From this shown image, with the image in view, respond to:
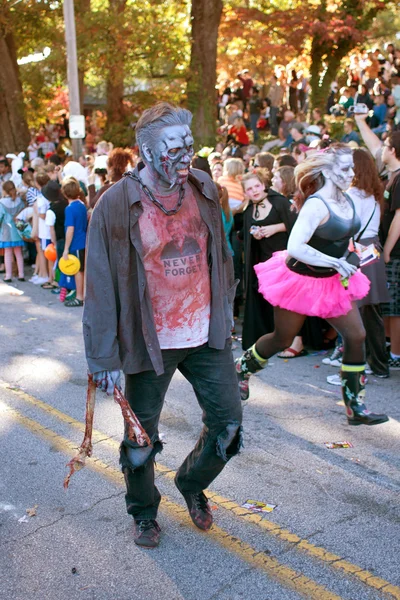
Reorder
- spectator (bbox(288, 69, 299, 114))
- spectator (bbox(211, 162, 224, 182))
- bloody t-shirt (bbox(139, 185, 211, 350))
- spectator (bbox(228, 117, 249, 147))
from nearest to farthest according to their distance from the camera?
Answer: bloody t-shirt (bbox(139, 185, 211, 350)), spectator (bbox(211, 162, 224, 182)), spectator (bbox(228, 117, 249, 147)), spectator (bbox(288, 69, 299, 114))

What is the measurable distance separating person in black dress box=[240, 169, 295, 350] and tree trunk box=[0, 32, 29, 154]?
50.3ft

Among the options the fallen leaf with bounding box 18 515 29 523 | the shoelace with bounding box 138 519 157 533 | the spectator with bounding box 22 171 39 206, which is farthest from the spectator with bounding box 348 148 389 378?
the spectator with bounding box 22 171 39 206

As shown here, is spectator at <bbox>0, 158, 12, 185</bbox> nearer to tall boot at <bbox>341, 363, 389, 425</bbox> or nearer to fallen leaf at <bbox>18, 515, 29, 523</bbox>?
tall boot at <bbox>341, 363, 389, 425</bbox>

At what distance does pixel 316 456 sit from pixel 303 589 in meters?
1.63

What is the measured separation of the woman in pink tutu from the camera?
4973 mm

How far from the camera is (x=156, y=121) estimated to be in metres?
3.53

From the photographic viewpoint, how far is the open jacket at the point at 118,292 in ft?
11.5

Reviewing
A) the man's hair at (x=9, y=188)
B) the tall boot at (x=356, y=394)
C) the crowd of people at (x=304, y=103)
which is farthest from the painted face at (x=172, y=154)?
the crowd of people at (x=304, y=103)

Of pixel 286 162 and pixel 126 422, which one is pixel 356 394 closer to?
pixel 126 422

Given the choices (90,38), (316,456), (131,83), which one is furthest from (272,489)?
(131,83)

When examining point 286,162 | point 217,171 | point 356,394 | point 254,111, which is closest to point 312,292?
point 356,394

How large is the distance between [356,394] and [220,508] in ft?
4.63

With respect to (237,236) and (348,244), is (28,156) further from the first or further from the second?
(348,244)

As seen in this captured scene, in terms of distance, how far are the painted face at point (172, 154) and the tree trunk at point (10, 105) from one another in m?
18.6
